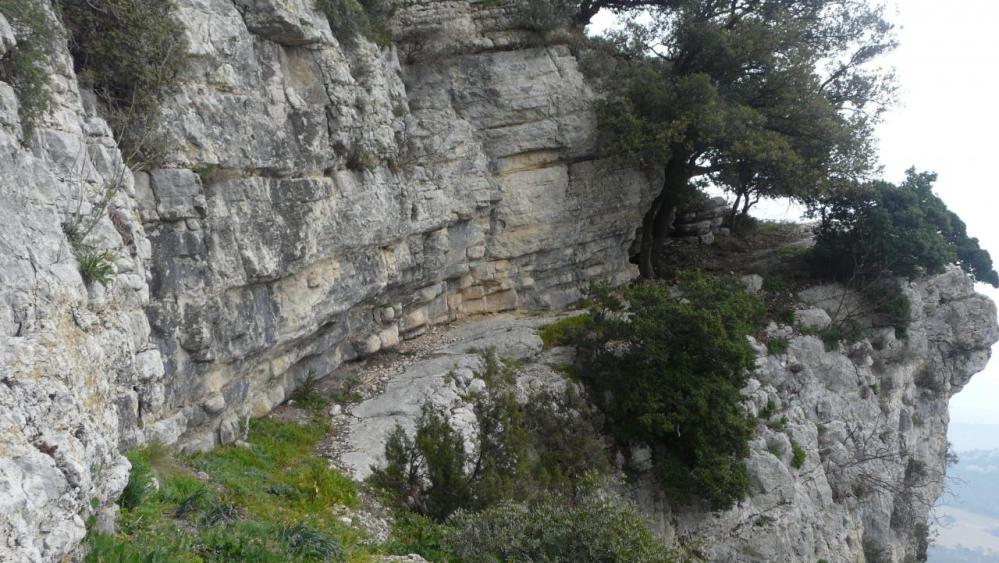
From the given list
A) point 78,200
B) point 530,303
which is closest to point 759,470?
point 530,303

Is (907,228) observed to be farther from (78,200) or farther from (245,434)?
(78,200)

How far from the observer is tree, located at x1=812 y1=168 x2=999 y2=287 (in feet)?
→ 79.2

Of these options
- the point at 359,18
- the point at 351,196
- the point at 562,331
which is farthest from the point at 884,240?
the point at 359,18

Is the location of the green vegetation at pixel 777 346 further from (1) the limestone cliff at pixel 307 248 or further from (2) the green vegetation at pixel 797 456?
(2) the green vegetation at pixel 797 456

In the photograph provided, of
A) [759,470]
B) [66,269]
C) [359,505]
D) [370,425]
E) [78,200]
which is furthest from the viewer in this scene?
[759,470]

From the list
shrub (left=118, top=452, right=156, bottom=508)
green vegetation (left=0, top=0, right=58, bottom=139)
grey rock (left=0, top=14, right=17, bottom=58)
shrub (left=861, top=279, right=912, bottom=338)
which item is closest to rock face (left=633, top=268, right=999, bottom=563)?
shrub (left=861, top=279, right=912, bottom=338)

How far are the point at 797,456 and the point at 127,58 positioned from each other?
18985 mm

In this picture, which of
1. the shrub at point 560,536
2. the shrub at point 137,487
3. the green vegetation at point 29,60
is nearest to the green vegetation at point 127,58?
the green vegetation at point 29,60

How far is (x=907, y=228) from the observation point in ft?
79.9

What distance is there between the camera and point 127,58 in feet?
38.2

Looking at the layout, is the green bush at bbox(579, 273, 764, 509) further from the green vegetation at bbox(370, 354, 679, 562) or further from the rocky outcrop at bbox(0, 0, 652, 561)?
the rocky outcrop at bbox(0, 0, 652, 561)

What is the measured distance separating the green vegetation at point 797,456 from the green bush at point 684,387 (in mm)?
2411

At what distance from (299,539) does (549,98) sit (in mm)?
17476

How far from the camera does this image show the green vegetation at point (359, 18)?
687 inches
